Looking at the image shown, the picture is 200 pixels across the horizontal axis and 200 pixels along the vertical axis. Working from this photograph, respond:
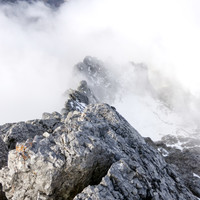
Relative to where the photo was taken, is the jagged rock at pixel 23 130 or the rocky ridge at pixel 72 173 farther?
the jagged rock at pixel 23 130

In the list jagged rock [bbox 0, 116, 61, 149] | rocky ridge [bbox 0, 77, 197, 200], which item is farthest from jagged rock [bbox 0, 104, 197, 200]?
jagged rock [bbox 0, 116, 61, 149]

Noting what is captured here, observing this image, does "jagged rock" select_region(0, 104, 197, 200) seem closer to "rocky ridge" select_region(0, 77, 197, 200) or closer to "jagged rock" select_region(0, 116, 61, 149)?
"rocky ridge" select_region(0, 77, 197, 200)

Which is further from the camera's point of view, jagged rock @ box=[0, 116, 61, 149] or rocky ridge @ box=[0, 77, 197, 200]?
jagged rock @ box=[0, 116, 61, 149]

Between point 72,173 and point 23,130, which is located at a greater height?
point 23,130

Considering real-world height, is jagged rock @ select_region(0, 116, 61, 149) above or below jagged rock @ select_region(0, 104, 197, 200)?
above

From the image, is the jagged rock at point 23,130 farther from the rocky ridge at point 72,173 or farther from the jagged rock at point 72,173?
the jagged rock at point 72,173

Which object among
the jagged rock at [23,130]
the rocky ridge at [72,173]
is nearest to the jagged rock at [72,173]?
the rocky ridge at [72,173]

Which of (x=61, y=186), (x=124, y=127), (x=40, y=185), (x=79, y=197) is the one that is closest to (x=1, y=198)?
(x=40, y=185)

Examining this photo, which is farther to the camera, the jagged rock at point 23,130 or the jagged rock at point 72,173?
the jagged rock at point 23,130

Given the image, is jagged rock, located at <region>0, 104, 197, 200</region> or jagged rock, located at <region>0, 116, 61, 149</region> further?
jagged rock, located at <region>0, 116, 61, 149</region>

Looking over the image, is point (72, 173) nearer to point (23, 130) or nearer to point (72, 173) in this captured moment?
point (72, 173)

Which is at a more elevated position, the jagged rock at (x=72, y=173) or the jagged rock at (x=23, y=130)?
the jagged rock at (x=23, y=130)

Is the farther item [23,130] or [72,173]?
[23,130]

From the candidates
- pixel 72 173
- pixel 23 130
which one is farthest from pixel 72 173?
pixel 23 130
